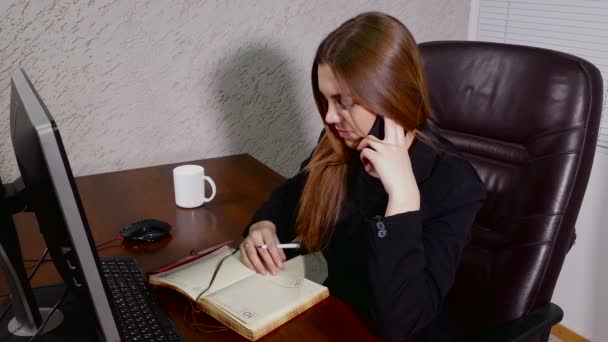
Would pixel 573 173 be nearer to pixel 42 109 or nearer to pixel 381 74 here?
pixel 381 74

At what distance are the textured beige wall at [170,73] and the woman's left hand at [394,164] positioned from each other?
76 centimetres

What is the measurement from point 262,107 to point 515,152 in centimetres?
85

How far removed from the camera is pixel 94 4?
141 centimetres

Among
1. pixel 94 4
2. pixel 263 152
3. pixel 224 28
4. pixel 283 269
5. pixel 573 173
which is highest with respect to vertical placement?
pixel 94 4

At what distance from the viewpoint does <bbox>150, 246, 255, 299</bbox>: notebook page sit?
924mm

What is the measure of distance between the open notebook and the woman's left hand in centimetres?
20

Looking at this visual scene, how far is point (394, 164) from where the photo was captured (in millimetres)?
940

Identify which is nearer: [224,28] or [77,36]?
[77,36]

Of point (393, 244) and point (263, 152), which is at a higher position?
point (393, 244)

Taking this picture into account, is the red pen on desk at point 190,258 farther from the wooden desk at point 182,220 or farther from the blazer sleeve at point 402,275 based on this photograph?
the blazer sleeve at point 402,275

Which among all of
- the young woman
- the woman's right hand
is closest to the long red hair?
the young woman

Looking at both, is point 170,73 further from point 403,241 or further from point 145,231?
point 403,241

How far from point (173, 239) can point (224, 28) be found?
0.70 meters

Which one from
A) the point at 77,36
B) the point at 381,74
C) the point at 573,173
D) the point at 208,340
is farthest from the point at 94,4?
the point at 573,173
